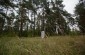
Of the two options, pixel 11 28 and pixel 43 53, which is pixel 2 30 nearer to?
pixel 11 28

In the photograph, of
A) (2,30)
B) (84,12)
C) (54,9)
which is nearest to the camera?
(2,30)

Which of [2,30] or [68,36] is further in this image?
[68,36]

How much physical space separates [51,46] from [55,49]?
9.4 inches

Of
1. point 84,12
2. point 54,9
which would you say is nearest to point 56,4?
point 54,9

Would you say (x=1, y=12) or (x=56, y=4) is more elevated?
(x=56, y=4)

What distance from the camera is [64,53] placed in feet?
13.6

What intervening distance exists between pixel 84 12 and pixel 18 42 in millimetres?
20501

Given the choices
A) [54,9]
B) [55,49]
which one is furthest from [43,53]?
[54,9]

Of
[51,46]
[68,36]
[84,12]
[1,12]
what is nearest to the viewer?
[51,46]

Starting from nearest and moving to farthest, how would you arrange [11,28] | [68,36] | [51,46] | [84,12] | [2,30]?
[11,28] < [2,30] < [51,46] < [68,36] < [84,12]

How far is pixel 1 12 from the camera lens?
8398 mm

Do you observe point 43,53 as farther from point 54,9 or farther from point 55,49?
point 54,9

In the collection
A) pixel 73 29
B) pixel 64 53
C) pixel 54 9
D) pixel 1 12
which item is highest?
pixel 54 9

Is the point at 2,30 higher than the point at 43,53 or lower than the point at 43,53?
higher
